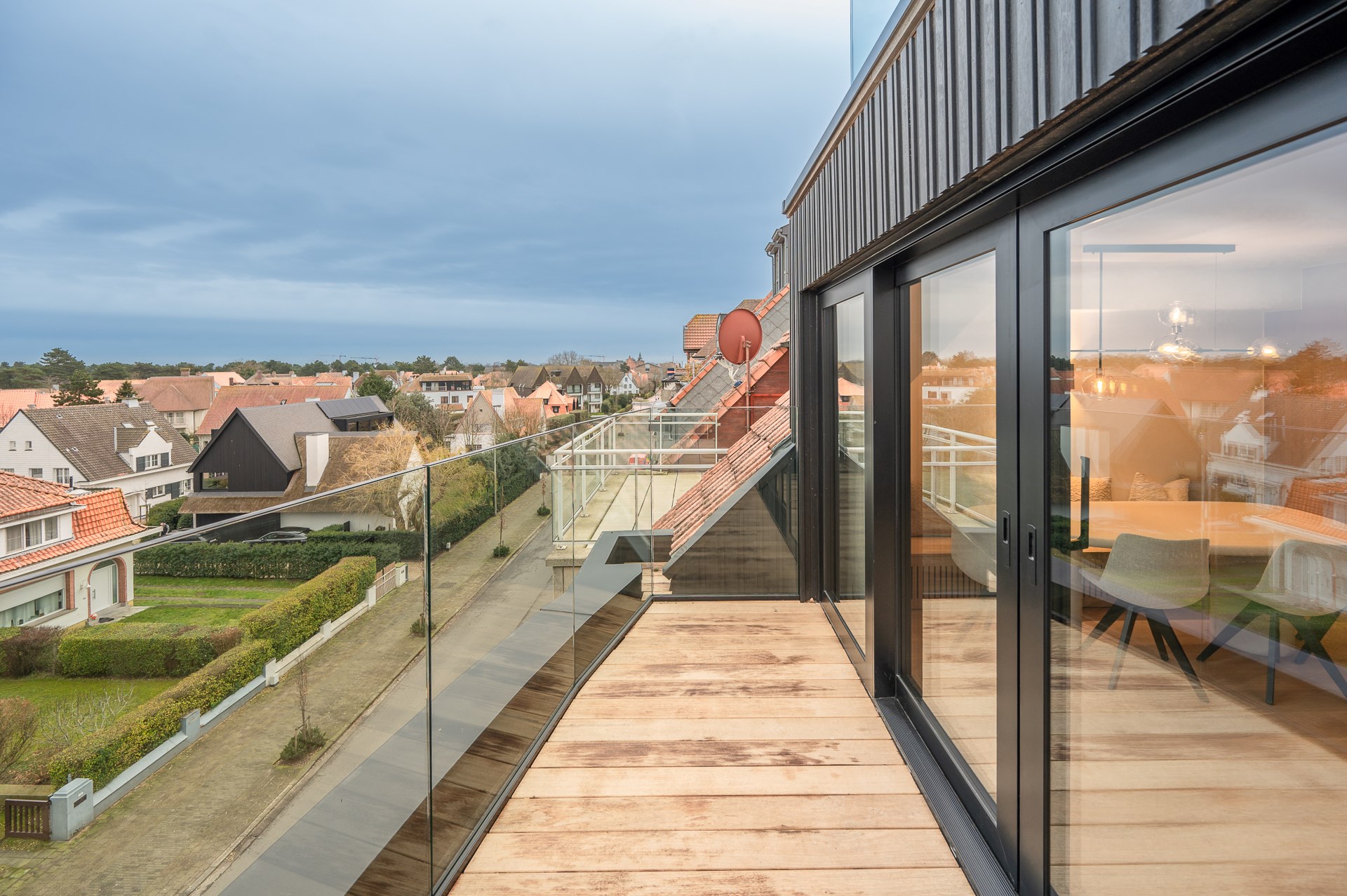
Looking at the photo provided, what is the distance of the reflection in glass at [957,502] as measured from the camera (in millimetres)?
2021

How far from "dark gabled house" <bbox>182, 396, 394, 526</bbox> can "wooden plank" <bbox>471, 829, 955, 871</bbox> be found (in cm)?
120

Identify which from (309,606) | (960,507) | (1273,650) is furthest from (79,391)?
(1273,650)

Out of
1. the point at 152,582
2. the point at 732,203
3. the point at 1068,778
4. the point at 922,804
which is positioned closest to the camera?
the point at 152,582

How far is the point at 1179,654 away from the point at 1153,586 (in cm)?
13

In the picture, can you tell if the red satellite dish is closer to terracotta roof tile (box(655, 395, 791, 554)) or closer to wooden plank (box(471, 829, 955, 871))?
terracotta roof tile (box(655, 395, 791, 554))

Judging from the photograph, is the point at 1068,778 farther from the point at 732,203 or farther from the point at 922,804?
the point at 732,203

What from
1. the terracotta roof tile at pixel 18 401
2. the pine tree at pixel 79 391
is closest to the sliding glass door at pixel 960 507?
the terracotta roof tile at pixel 18 401

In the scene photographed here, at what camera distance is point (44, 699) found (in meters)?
0.78

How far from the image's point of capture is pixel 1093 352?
1465 millimetres

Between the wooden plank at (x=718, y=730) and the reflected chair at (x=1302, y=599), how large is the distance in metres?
1.88

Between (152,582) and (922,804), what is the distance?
2197 millimetres

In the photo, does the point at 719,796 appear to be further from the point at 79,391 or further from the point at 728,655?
the point at 79,391

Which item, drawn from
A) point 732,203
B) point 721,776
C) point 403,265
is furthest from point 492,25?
point 403,265

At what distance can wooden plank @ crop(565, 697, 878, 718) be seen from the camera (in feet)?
9.62
